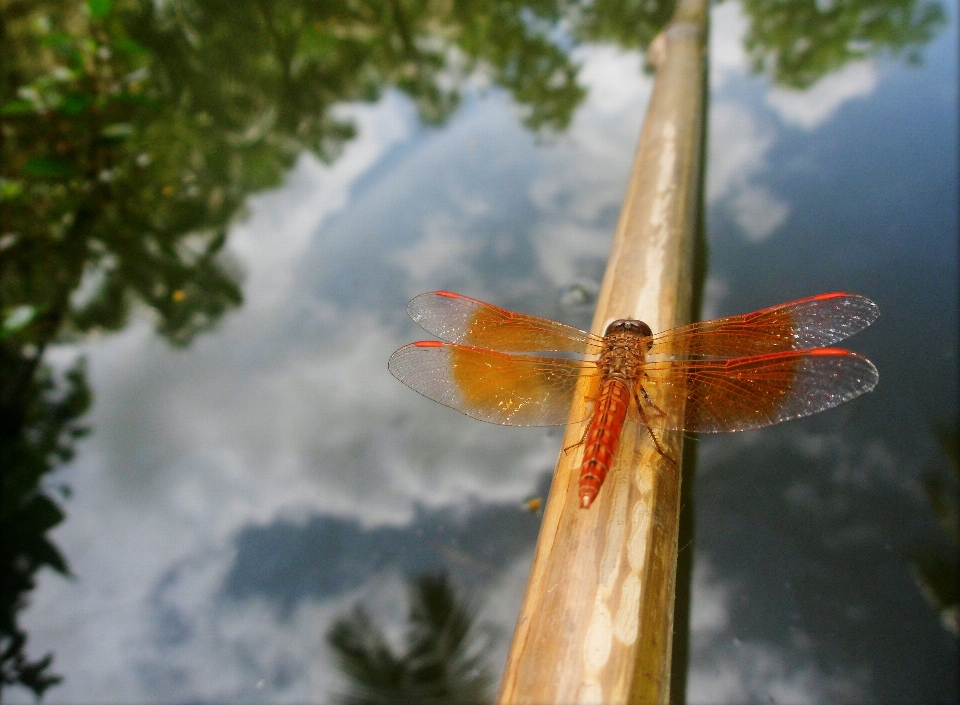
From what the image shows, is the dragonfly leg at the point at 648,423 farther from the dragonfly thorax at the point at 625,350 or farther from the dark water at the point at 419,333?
the dark water at the point at 419,333

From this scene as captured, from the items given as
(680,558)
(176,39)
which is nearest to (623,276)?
(680,558)

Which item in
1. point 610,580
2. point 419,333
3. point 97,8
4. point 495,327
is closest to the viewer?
point 610,580

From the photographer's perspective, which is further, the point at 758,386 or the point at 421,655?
the point at 421,655

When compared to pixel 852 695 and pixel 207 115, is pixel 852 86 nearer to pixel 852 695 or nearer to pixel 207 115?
pixel 852 695

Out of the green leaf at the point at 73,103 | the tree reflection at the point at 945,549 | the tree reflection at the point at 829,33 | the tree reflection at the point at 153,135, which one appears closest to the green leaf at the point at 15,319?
the tree reflection at the point at 153,135

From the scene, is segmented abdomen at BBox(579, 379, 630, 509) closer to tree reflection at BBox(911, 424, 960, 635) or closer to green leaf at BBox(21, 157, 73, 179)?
tree reflection at BBox(911, 424, 960, 635)

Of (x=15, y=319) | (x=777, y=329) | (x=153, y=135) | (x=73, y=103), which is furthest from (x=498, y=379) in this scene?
(x=153, y=135)

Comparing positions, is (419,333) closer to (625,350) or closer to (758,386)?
(625,350)
